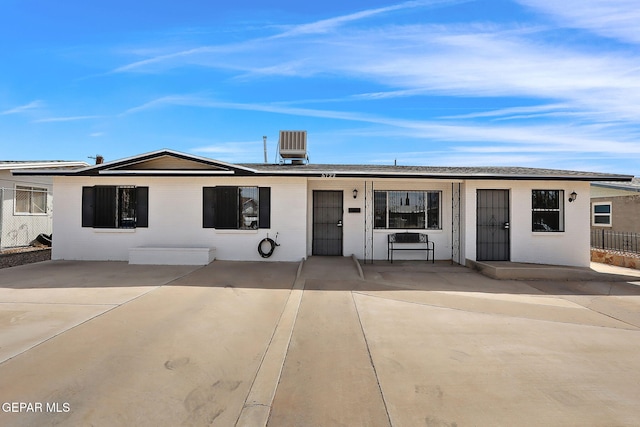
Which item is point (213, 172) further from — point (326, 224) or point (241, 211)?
point (326, 224)

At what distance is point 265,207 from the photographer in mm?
10578

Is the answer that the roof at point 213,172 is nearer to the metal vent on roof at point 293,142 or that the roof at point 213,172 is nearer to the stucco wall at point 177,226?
the stucco wall at point 177,226

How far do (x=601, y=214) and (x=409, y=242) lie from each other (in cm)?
1328

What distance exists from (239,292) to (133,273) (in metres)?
3.56

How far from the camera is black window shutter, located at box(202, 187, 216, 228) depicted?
422 inches

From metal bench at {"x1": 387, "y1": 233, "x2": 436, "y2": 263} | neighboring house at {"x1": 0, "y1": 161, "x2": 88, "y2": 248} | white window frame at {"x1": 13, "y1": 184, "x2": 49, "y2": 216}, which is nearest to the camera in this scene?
metal bench at {"x1": 387, "y1": 233, "x2": 436, "y2": 263}

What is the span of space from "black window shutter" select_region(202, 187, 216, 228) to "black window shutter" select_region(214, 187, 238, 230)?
110 millimetres

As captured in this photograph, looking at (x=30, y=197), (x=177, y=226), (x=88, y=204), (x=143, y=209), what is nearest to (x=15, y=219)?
(x=30, y=197)

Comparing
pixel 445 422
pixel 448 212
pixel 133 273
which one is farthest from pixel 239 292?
pixel 448 212

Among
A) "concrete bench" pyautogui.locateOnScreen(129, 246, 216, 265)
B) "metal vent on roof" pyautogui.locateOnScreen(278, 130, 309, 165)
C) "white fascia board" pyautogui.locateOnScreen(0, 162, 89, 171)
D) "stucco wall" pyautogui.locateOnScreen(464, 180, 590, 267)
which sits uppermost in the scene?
"metal vent on roof" pyautogui.locateOnScreen(278, 130, 309, 165)

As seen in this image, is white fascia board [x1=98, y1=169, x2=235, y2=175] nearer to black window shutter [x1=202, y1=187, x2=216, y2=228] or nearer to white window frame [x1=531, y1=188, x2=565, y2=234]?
black window shutter [x1=202, y1=187, x2=216, y2=228]

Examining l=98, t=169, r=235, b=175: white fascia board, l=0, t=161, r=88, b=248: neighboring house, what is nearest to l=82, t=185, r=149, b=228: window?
l=98, t=169, r=235, b=175: white fascia board

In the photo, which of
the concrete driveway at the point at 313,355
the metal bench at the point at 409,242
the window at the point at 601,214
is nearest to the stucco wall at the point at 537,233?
the metal bench at the point at 409,242

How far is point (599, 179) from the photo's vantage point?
986cm
